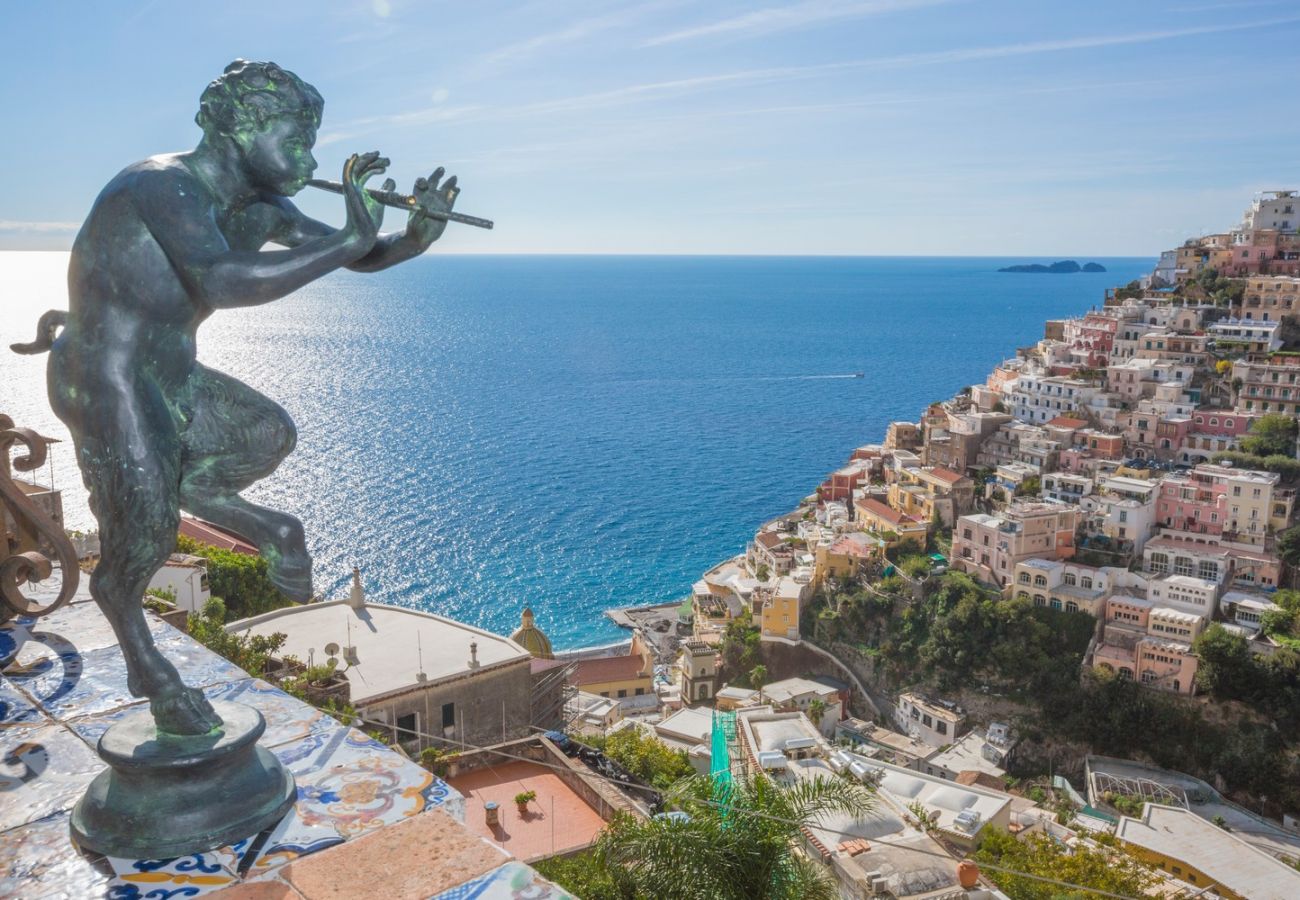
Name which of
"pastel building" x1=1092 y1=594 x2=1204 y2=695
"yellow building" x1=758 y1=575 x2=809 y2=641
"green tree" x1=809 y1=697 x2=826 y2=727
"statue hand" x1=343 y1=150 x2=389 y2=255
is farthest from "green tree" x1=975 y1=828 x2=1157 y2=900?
"yellow building" x1=758 y1=575 x2=809 y2=641

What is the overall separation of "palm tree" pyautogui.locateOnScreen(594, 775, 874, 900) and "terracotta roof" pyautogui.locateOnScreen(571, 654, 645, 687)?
2731cm

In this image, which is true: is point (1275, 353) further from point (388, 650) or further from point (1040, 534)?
point (388, 650)

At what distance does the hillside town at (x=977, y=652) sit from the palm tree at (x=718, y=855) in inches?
20.9

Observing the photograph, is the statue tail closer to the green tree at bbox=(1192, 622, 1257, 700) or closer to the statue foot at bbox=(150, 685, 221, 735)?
the statue foot at bbox=(150, 685, 221, 735)

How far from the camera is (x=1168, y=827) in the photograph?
74.6 ft

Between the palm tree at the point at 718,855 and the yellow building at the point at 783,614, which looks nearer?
the palm tree at the point at 718,855

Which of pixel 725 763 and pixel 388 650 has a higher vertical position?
pixel 388 650

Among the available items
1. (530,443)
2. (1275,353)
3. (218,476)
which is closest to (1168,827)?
(218,476)

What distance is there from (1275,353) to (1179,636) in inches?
852

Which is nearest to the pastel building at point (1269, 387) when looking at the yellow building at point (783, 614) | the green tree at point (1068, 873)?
the yellow building at point (783, 614)

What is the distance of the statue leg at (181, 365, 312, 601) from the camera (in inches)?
120

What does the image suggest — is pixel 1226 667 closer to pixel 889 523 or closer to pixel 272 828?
pixel 889 523

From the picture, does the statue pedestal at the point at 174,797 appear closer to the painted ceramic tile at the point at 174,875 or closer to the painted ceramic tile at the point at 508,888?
the painted ceramic tile at the point at 174,875

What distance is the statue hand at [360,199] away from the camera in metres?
2.85
